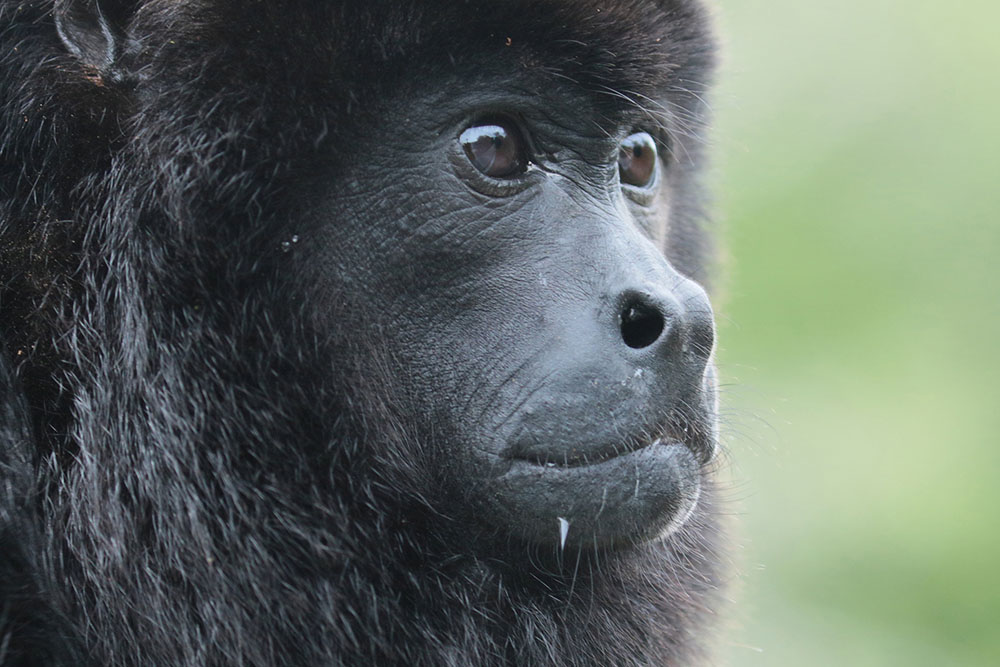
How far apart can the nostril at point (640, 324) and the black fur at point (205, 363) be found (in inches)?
21.1

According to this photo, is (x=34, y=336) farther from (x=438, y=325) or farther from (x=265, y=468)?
(x=438, y=325)

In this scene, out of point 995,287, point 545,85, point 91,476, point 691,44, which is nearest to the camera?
point 91,476

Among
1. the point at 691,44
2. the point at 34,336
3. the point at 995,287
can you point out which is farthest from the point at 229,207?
the point at 995,287

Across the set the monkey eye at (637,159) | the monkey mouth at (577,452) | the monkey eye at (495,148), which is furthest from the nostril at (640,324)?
the monkey eye at (637,159)

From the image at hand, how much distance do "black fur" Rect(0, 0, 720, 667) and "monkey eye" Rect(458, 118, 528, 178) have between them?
166mm

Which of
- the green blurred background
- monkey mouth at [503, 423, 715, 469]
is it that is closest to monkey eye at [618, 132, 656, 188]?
monkey mouth at [503, 423, 715, 469]

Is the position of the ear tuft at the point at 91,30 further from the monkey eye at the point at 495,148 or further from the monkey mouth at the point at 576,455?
the monkey mouth at the point at 576,455

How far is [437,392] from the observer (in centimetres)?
272

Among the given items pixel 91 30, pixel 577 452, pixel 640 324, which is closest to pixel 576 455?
pixel 577 452

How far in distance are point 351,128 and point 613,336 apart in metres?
0.76

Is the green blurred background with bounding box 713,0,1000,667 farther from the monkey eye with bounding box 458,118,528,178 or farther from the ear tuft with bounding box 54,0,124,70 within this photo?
the ear tuft with bounding box 54,0,124,70

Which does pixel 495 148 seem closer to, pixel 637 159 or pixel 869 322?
pixel 637 159

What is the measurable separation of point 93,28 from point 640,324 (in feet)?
4.62

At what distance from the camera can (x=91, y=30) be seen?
2.67 meters
